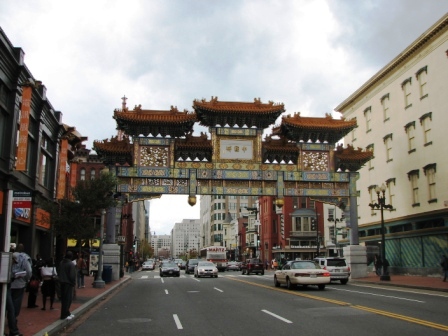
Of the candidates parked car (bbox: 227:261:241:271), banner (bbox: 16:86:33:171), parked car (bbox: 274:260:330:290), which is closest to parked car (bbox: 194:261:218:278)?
parked car (bbox: 274:260:330:290)

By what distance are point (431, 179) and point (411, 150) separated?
323 cm

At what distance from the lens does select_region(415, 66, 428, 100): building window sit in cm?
3506

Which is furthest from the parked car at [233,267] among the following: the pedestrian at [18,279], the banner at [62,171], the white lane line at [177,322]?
the pedestrian at [18,279]

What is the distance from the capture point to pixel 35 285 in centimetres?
1512

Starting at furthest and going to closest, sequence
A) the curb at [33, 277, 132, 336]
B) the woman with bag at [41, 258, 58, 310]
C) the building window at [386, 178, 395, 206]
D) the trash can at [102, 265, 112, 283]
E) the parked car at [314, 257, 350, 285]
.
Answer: the building window at [386, 178, 395, 206]
the trash can at [102, 265, 112, 283]
the parked car at [314, 257, 350, 285]
the woman with bag at [41, 258, 58, 310]
the curb at [33, 277, 132, 336]

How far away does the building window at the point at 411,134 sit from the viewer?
3681cm

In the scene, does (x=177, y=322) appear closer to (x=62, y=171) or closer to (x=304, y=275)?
→ (x=304, y=275)

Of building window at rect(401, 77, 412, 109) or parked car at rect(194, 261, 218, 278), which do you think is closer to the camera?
building window at rect(401, 77, 412, 109)

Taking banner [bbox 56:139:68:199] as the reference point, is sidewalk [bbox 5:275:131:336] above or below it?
below

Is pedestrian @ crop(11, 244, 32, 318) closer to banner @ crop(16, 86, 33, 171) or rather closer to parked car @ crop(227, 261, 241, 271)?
banner @ crop(16, 86, 33, 171)

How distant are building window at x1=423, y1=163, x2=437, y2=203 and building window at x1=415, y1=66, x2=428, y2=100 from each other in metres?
5.24

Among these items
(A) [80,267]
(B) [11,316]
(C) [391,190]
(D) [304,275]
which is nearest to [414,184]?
(C) [391,190]

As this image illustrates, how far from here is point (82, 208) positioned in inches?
771

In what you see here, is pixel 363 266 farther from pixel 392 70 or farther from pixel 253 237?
pixel 253 237
